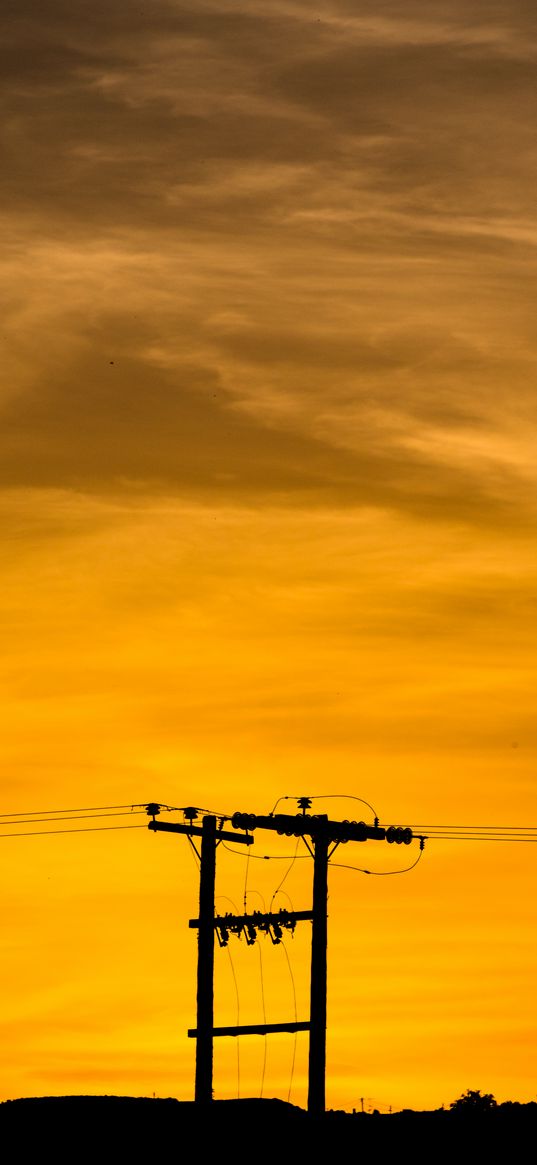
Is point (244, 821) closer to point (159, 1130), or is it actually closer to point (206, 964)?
point (206, 964)

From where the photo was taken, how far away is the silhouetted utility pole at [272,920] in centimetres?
4762

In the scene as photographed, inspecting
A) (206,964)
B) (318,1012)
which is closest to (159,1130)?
(318,1012)

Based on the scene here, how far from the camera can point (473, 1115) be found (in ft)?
206

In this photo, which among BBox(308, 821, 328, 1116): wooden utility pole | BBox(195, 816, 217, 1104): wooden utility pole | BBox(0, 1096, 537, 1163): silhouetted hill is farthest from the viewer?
BBox(195, 816, 217, 1104): wooden utility pole

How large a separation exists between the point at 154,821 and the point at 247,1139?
10.1m

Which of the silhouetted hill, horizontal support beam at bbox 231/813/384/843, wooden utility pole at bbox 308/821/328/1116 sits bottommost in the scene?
the silhouetted hill

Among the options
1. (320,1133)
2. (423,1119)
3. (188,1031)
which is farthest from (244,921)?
(423,1119)

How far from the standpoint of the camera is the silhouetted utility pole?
47.6 meters

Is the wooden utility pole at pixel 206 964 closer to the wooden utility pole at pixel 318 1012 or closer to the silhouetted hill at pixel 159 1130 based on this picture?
the silhouetted hill at pixel 159 1130

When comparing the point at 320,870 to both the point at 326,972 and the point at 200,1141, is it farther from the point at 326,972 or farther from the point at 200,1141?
the point at 200,1141

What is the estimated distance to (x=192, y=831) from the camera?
170ft

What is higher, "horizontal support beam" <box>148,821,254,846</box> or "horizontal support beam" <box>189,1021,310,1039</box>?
"horizontal support beam" <box>148,821,254,846</box>

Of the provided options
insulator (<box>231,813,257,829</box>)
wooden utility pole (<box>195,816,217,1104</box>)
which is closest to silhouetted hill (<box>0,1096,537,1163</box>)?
wooden utility pole (<box>195,816,217,1104</box>)

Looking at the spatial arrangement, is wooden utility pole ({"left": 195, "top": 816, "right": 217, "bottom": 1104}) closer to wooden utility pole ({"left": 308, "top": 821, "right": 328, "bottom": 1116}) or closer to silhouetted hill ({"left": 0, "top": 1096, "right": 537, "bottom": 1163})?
silhouetted hill ({"left": 0, "top": 1096, "right": 537, "bottom": 1163})
